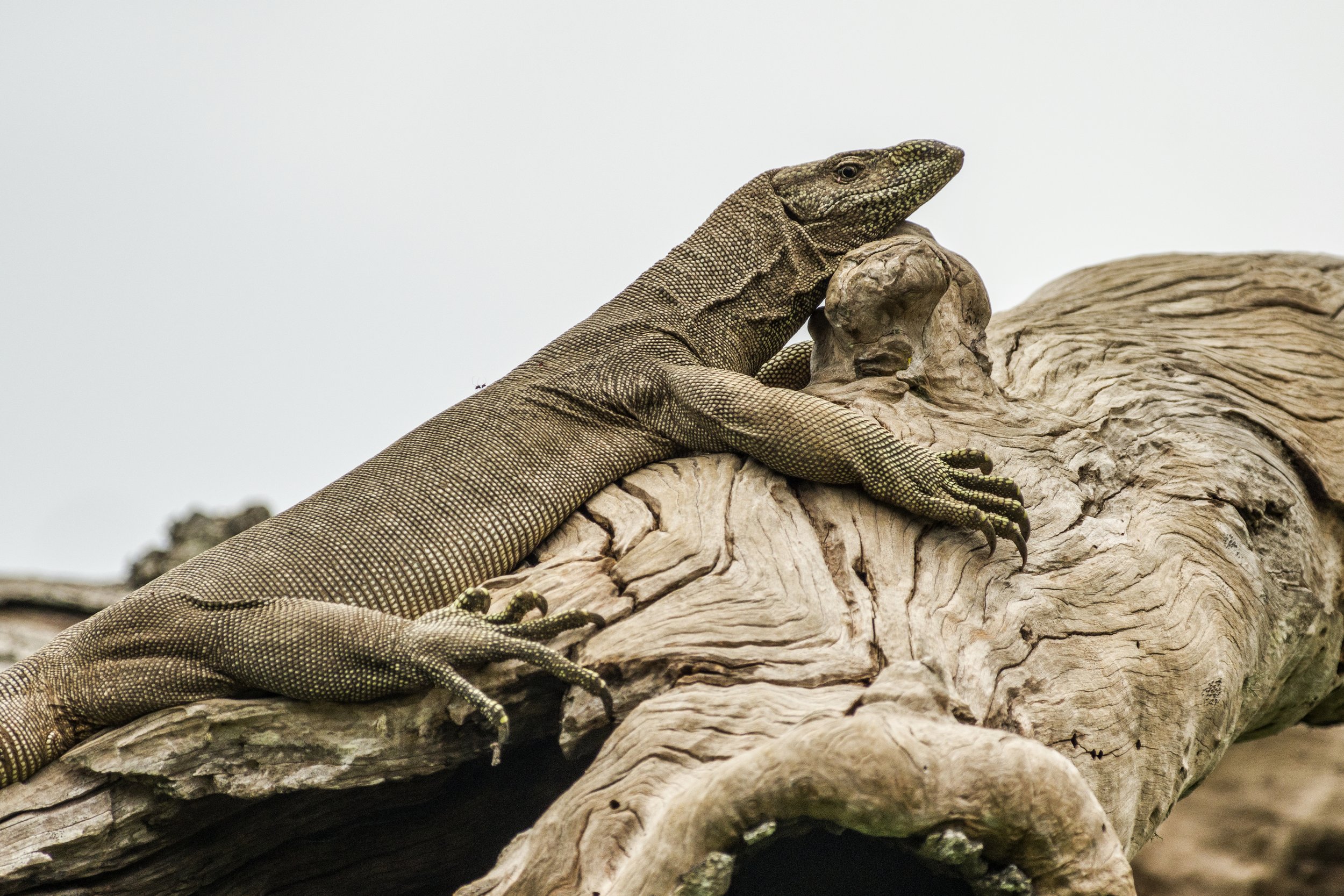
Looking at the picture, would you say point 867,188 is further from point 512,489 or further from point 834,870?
point 834,870

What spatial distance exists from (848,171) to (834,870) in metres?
4.06

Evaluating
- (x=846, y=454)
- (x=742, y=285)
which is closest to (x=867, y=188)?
(x=742, y=285)

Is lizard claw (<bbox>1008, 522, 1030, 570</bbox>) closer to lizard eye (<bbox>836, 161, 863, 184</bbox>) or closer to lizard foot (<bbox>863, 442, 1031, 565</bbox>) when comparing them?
lizard foot (<bbox>863, 442, 1031, 565</bbox>)

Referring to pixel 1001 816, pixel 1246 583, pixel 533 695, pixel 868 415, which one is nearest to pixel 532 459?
pixel 533 695

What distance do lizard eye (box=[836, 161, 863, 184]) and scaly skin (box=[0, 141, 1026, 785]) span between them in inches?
0.4

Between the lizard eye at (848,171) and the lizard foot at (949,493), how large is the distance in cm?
212

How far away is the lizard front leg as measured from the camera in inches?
190

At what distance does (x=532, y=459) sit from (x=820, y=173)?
2588 mm

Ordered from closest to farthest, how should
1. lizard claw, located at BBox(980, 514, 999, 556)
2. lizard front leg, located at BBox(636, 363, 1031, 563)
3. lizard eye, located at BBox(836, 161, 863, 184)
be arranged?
lizard claw, located at BBox(980, 514, 999, 556)
lizard front leg, located at BBox(636, 363, 1031, 563)
lizard eye, located at BBox(836, 161, 863, 184)

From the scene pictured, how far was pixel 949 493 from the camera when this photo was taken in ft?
15.9

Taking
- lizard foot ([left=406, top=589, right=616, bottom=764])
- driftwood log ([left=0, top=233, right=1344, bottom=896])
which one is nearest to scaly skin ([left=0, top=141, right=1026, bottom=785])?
lizard foot ([left=406, top=589, right=616, bottom=764])

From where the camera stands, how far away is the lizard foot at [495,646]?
4051mm

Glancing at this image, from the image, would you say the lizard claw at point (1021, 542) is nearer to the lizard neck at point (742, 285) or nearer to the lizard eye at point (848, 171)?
the lizard neck at point (742, 285)

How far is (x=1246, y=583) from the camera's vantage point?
17.5 feet
